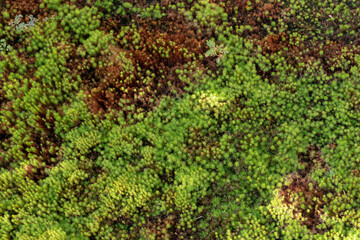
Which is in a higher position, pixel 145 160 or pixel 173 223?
pixel 145 160

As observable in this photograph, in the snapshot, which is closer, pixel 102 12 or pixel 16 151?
pixel 16 151

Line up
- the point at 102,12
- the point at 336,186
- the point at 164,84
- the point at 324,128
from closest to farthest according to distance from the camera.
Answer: the point at 336,186 < the point at 324,128 < the point at 164,84 < the point at 102,12

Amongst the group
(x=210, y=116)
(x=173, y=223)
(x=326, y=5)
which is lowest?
(x=173, y=223)

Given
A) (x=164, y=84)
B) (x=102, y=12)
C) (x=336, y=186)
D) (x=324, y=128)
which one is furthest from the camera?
(x=102, y=12)

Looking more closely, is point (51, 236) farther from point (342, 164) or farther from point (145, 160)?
point (342, 164)

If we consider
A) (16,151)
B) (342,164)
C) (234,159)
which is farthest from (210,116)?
(16,151)

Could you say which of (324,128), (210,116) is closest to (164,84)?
(210,116)
